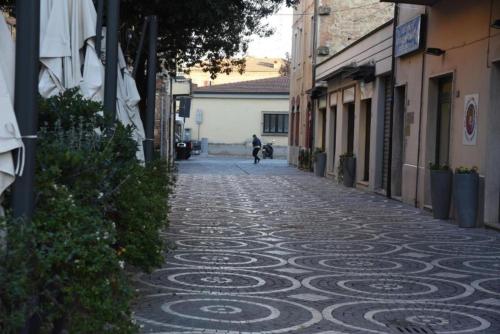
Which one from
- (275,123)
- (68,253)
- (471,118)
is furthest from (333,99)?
(275,123)

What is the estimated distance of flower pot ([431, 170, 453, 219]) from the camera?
12.1 meters

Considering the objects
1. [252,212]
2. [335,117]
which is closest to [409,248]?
[252,212]

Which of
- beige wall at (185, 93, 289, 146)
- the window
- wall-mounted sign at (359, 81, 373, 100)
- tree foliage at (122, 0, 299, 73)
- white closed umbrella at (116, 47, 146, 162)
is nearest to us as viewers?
white closed umbrella at (116, 47, 146, 162)

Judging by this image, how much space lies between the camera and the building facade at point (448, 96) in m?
11.1

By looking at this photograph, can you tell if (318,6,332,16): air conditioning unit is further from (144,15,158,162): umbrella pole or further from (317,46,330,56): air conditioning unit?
(144,15,158,162): umbrella pole

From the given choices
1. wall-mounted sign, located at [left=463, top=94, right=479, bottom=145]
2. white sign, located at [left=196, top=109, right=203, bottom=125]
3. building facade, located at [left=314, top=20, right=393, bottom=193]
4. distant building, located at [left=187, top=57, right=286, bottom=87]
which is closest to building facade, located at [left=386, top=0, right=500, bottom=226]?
wall-mounted sign, located at [left=463, top=94, right=479, bottom=145]

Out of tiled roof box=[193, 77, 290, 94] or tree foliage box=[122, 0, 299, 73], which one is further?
tiled roof box=[193, 77, 290, 94]

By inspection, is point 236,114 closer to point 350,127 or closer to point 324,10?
point 324,10

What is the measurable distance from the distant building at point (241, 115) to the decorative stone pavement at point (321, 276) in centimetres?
4139

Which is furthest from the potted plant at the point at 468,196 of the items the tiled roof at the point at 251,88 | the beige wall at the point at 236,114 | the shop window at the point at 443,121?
the beige wall at the point at 236,114

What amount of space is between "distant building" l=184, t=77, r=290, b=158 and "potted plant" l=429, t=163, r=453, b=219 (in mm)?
41413

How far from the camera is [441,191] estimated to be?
1220 centimetres

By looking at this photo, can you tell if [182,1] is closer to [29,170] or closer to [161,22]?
[161,22]

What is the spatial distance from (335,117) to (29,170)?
23.1m
